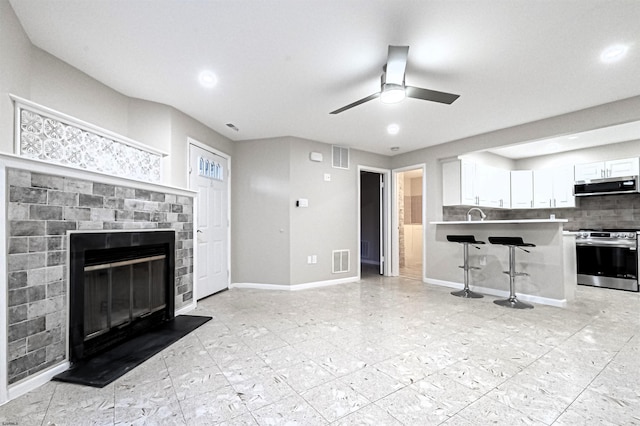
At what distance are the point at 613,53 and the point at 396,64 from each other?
1.81 metres

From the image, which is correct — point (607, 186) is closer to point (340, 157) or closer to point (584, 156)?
point (584, 156)

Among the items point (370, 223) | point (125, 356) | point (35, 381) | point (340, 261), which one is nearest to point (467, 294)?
point (340, 261)

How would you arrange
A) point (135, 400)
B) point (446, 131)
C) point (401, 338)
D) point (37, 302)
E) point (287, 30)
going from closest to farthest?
point (135, 400) < point (37, 302) < point (287, 30) < point (401, 338) < point (446, 131)

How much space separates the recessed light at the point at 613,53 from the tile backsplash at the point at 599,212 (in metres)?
3.03

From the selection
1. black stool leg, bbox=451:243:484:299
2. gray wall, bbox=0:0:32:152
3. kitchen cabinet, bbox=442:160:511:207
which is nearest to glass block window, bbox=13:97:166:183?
gray wall, bbox=0:0:32:152

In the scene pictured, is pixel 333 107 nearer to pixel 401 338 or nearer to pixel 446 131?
pixel 446 131

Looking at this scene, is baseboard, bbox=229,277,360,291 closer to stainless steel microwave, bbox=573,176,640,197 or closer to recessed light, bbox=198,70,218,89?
recessed light, bbox=198,70,218,89

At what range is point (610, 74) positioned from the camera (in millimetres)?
2707

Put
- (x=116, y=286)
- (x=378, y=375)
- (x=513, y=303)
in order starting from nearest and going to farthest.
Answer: (x=378, y=375) → (x=116, y=286) → (x=513, y=303)

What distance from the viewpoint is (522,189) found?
5895 millimetres

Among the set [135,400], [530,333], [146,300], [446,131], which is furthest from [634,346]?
[146,300]

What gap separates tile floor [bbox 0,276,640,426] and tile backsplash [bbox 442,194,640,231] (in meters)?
2.32

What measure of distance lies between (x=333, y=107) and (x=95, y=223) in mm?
2678

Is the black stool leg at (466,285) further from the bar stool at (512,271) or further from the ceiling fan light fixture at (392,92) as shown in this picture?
the ceiling fan light fixture at (392,92)
